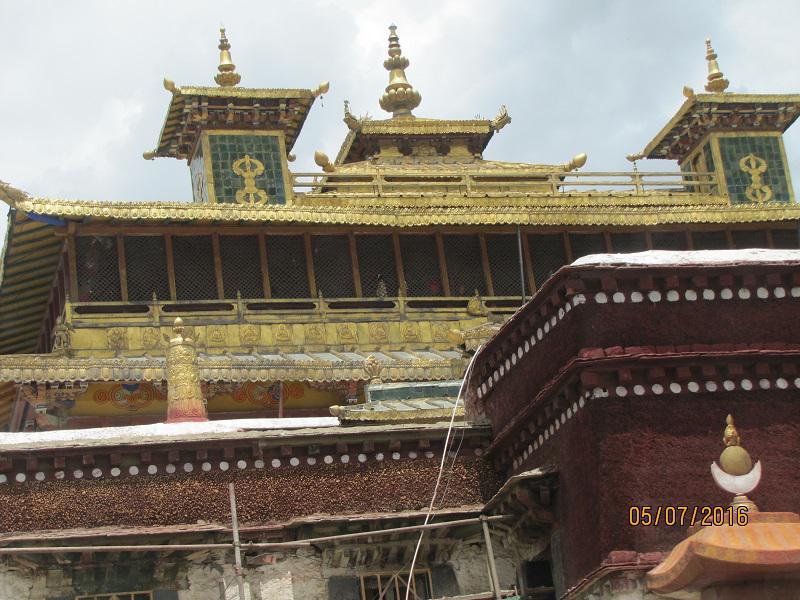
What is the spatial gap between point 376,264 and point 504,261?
7.80ft

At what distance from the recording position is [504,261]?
104 ft

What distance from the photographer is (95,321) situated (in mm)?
28812

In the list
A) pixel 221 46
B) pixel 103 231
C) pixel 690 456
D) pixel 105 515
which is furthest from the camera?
pixel 221 46

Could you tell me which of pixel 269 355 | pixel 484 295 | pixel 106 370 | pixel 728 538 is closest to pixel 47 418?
pixel 106 370

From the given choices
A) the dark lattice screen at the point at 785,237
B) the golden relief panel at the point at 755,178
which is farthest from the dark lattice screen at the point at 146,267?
the golden relief panel at the point at 755,178

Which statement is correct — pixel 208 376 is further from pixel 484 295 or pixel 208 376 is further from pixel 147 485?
pixel 147 485

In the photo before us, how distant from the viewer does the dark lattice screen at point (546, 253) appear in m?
31.6

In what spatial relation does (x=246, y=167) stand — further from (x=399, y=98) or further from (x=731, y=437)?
(x=731, y=437)

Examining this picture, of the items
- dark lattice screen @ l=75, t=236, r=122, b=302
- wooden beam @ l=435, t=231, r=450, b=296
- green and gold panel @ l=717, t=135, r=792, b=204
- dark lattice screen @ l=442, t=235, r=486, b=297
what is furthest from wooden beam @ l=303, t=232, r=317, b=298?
green and gold panel @ l=717, t=135, r=792, b=204

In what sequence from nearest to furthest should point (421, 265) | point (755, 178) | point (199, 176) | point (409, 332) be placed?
point (409, 332)
point (421, 265)
point (199, 176)
point (755, 178)

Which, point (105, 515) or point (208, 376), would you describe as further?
point (208, 376)

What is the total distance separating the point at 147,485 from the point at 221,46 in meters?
17.2

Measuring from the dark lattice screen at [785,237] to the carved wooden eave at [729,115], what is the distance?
3576 mm

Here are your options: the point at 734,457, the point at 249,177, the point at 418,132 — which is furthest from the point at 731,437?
the point at 418,132
